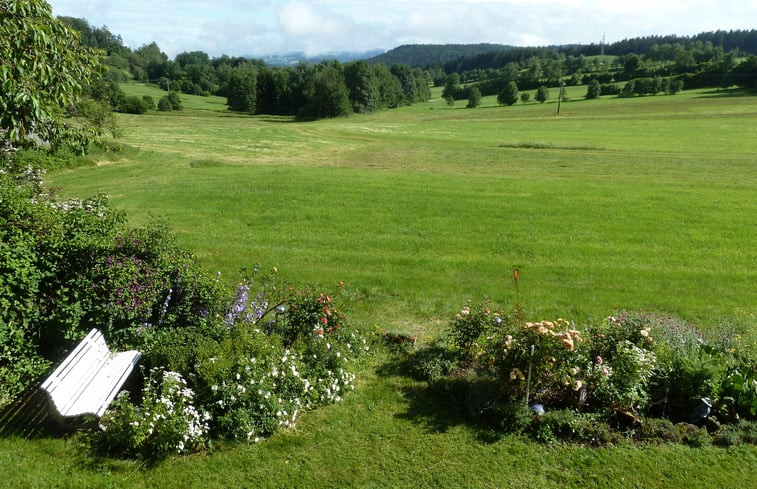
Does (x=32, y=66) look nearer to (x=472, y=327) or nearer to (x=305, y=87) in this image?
(x=472, y=327)

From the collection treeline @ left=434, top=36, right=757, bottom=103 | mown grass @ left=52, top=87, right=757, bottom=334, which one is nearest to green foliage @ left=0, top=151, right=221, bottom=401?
mown grass @ left=52, top=87, right=757, bottom=334

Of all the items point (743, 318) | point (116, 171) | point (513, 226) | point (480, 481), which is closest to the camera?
point (480, 481)

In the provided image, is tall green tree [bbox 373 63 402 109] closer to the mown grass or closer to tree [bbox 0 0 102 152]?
the mown grass

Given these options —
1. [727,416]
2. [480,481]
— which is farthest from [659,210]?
[480,481]

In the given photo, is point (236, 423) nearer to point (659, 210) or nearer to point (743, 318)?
point (743, 318)

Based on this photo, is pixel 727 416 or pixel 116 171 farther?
pixel 116 171

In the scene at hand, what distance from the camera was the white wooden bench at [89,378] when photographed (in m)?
6.18

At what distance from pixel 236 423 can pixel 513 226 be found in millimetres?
12905

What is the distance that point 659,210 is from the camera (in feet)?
63.9

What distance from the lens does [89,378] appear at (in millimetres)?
6602

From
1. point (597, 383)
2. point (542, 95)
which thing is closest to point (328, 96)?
point (542, 95)

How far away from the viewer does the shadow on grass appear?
679cm

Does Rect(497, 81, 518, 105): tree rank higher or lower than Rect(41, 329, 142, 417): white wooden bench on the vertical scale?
higher

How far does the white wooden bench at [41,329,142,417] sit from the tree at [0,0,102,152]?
3.03m
